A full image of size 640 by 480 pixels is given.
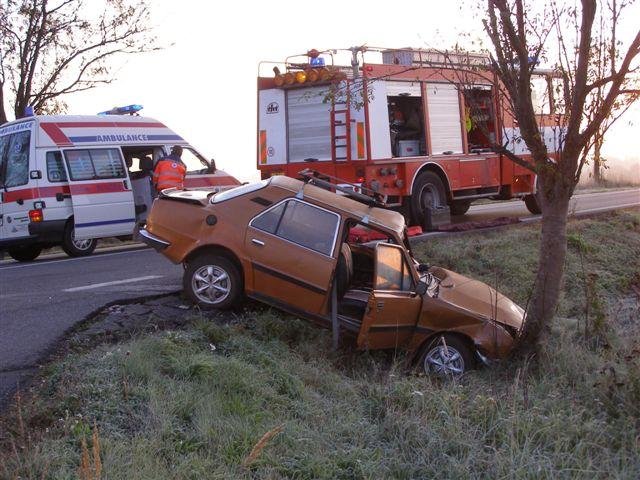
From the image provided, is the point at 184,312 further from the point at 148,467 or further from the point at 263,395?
the point at 148,467

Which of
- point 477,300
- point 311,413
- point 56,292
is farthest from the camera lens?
point 56,292

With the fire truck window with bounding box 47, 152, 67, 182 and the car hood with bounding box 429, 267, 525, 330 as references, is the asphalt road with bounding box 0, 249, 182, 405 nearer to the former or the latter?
the fire truck window with bounding box 47, 152, 67, 182

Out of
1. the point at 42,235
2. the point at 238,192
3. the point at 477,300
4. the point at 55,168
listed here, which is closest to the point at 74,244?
the point at 42,235

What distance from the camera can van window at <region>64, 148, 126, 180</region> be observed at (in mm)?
13086

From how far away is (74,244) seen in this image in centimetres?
1317

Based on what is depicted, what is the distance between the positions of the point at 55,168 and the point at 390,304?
7612 millimetres

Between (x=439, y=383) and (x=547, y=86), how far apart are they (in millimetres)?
3270

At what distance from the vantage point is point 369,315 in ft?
23.7

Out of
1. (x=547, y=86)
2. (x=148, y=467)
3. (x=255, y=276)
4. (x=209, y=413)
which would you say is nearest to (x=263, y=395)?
(x=209, y=413)

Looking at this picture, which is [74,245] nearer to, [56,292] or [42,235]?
[42,235]

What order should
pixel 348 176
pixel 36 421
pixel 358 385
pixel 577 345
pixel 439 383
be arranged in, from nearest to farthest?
1. pixel 36 421
2. pixel 358 385
3. pixel 439 383
4. pixel 577 345
5. pixel 348 176

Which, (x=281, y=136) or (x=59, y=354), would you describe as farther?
(x=281, y=136)

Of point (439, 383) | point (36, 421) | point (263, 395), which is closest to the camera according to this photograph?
point (36, 421)

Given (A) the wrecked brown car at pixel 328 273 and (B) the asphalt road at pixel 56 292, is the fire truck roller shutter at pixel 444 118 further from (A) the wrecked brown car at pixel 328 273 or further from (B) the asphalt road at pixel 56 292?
(A) the wrecked brown car at pixel 328 273
